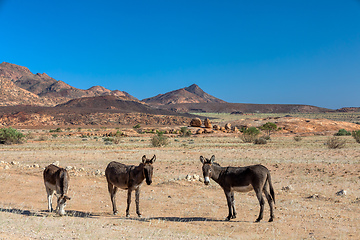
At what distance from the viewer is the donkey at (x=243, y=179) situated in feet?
30.3

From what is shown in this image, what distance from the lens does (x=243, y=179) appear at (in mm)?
9391

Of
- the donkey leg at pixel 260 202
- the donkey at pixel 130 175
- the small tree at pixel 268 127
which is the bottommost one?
the donkey leg at pixel 260 202

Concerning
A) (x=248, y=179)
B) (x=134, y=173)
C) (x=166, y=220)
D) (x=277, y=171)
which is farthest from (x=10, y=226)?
(x=277, y=171)

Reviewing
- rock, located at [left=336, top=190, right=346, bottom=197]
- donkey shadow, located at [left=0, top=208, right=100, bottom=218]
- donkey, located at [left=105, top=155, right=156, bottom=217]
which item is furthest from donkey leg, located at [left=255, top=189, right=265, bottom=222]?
rock, located at [left=336, top=190, right=346, bottom=197]

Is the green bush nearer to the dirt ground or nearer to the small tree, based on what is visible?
the dirt ground

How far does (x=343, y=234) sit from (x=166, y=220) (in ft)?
16.6

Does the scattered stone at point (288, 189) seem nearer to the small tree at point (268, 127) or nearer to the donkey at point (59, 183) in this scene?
the donkey at point (59, 183)

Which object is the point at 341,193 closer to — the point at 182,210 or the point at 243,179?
the point at 243,179

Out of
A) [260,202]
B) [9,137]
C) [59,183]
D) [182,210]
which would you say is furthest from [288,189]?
[9,137]

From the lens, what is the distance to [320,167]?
20.5m

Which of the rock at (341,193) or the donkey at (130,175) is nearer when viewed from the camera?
the donkey at (130,175)

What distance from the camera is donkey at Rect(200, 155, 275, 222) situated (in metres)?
9.23

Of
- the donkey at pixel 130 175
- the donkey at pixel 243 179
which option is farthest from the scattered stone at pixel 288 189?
the donkey at pixel 130 175

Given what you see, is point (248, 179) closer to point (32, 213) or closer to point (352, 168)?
point (32, 213)
